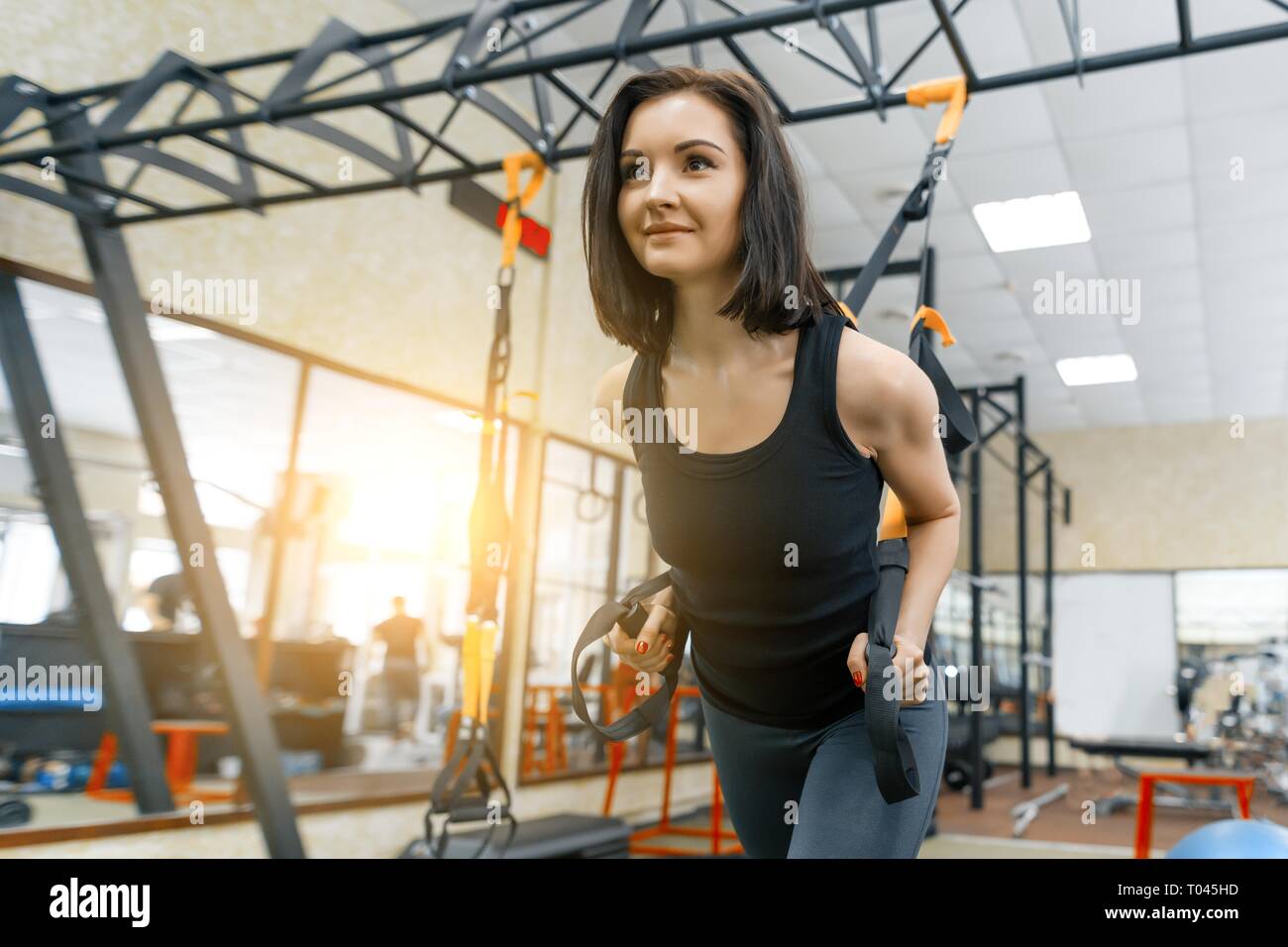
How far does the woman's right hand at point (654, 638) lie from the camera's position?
4.12 feet

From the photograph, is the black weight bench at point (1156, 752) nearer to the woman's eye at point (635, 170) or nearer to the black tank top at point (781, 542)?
the black tank top at point (781, 542)

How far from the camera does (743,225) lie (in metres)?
1.06

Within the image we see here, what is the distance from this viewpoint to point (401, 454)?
5.93m

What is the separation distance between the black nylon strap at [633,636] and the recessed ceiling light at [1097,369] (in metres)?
9.85

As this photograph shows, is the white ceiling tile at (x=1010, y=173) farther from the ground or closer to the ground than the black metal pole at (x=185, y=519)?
farther from the ground

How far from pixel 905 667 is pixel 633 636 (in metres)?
0.36

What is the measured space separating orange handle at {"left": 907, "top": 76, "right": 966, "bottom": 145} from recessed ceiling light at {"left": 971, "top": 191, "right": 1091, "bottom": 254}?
5.19 meters

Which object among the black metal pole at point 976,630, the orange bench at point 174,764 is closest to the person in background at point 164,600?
the orange bench at point 174,764

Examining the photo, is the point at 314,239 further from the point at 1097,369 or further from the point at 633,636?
the point at 1097,369

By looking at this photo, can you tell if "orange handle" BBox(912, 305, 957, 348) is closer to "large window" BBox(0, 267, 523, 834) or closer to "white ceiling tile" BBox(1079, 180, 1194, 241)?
"large window" BBox(0, 267, 523, 834)

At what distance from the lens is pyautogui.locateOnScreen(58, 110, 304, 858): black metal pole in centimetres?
358

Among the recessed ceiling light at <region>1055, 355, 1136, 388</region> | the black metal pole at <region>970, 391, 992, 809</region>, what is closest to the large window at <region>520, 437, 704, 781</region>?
the black metal pole at <region>970, 391, 992, 809</region>

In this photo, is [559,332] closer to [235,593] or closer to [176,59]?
[235,593]
